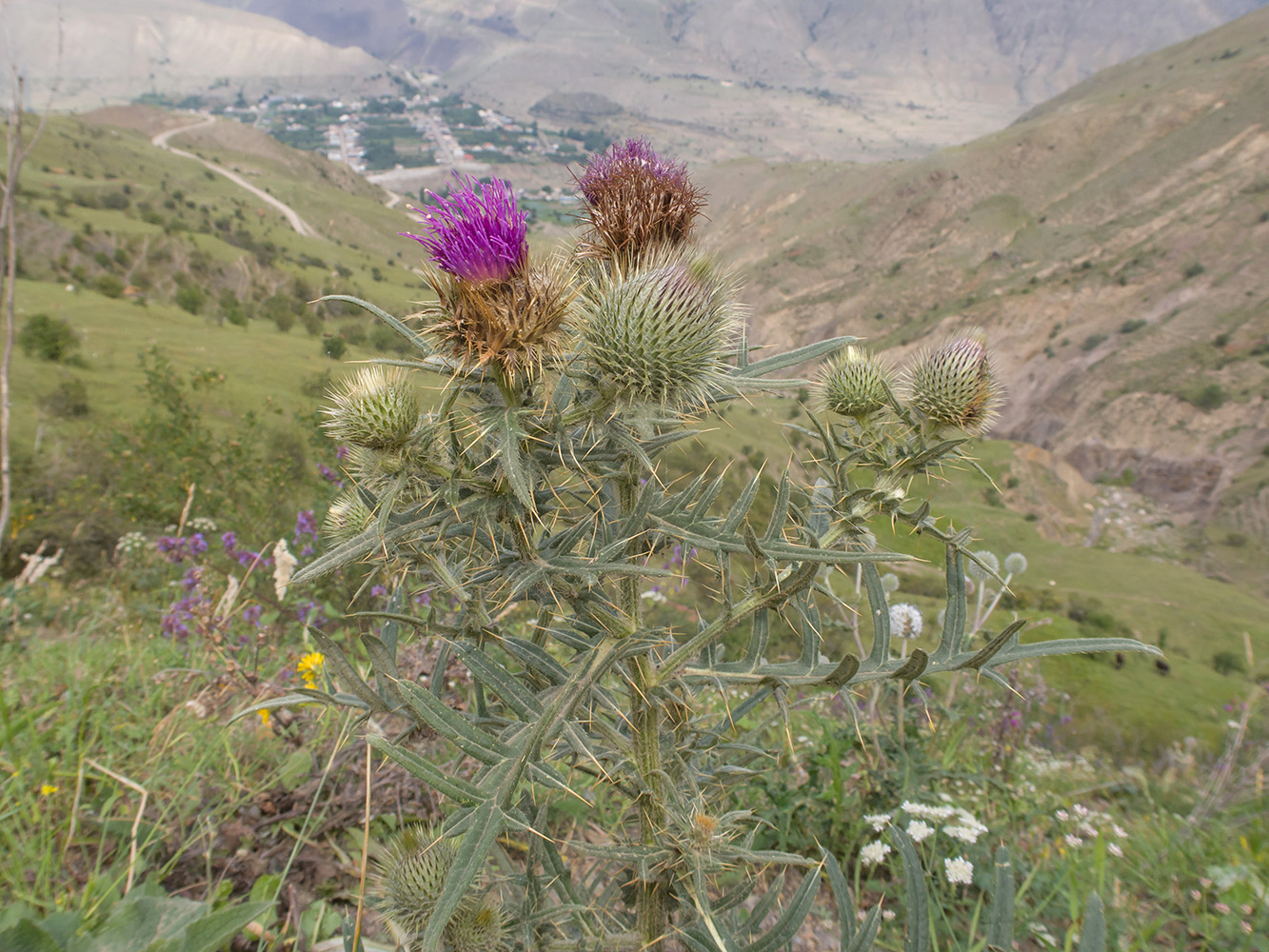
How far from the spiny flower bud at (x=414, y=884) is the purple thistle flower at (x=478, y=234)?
186 cm

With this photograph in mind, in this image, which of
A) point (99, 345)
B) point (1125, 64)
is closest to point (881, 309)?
point (99, 345)

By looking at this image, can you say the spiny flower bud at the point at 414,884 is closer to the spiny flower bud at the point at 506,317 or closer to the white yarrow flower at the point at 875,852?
the spiny flower bud at the point at 506,317

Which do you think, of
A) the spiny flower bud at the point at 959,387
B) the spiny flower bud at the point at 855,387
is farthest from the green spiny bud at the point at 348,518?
the spiny flower bud at the point at 959,387

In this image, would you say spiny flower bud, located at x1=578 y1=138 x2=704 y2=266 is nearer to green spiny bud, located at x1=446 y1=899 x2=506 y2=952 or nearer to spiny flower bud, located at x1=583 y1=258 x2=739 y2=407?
spiny flower bud, located at x1=583 y1=258 x2=739 y2=407

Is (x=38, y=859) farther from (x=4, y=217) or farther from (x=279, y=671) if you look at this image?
(x=4, y=217)

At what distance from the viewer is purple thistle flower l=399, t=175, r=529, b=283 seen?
200 cm

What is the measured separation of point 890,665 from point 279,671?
4.44 metres

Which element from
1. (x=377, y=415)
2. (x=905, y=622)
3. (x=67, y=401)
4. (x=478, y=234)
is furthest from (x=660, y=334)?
(x=67, y=401)

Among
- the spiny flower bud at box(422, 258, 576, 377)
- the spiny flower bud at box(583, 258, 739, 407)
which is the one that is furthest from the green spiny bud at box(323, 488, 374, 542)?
the spiny flower bud at box(583, 258, 739, 407)

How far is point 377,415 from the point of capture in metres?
1.92

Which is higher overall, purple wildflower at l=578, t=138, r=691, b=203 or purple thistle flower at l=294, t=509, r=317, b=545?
purple wildflower at l=578, t=138, r=691, b=203

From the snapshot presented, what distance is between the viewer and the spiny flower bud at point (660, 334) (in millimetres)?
1915

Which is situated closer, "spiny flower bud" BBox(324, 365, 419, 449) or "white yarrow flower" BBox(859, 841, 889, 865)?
"spiny flower bud" BBox(324, 365, 419, 449)

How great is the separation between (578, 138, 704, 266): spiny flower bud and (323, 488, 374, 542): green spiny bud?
126cm
